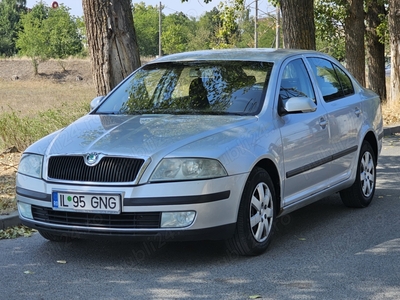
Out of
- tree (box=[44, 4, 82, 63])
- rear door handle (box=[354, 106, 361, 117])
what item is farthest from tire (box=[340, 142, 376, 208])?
tree (box=[44, 4, 82, 63])

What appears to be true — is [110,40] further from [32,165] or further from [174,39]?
[174,39]

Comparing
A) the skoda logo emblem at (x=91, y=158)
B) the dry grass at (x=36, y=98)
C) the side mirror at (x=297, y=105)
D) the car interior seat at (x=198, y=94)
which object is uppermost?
the car interior seat at (x=198, y=94)

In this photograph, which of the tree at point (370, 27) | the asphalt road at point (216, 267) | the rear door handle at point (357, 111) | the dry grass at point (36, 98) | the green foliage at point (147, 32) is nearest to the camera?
the asphalt road at point (216, 267)

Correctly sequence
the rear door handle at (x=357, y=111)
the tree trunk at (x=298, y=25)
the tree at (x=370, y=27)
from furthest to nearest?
the tree at (x=370, y=27), the tree trunk at (x=298, y=25), the rear door handle at (x=357, y=111)

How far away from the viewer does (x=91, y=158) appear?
598cm

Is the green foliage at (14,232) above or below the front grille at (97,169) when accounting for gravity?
below

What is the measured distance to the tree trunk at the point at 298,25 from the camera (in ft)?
50.3

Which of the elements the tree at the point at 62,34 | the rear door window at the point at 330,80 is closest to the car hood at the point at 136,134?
the rear door window at the point at 330,80

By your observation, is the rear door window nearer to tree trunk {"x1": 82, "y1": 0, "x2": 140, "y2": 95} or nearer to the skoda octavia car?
the skoda octavia car

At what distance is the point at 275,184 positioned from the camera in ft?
22.2

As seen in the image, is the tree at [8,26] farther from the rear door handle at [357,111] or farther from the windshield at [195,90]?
the windshield at [195,90]

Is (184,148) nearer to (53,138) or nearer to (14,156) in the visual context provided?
(53,138)

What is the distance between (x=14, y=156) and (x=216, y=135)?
22.2 ft

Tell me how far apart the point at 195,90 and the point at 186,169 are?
5.03 feet
